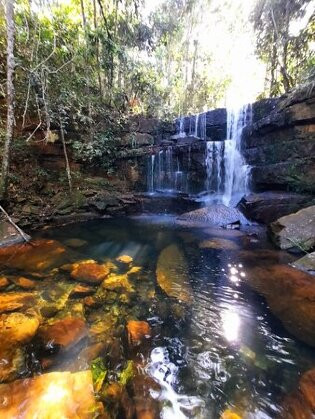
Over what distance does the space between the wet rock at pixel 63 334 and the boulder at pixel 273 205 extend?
5754 millimetres

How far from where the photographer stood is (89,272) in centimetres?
390

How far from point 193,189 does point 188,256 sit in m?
5.32

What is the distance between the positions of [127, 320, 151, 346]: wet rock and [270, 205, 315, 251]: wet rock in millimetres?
3478

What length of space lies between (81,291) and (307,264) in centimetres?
354

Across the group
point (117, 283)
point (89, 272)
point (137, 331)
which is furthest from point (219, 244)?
point (137, 331)

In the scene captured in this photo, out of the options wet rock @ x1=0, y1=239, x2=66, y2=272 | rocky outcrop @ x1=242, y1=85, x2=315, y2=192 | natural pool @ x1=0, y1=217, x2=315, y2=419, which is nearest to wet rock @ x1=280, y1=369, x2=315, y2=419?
natural pool @ x1=0, y1=217, x2=315, y2=419

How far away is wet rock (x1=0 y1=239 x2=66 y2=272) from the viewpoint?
4.14 m

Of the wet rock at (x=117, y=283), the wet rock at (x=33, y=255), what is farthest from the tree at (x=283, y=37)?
the wet rock at (x=33, y=255)

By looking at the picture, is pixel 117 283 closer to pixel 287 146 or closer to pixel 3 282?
pixel 3 282

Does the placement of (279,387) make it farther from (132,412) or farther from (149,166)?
(149,166)

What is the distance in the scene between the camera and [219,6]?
1388cm

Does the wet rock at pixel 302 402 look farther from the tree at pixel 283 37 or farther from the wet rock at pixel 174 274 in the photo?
the tree at pixel 283 37

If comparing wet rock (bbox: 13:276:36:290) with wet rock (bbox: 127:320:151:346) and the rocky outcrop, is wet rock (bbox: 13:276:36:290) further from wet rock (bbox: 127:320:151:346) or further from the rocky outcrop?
the rocky outcrop

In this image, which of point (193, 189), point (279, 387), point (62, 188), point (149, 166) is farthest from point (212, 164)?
point (279, 387)
